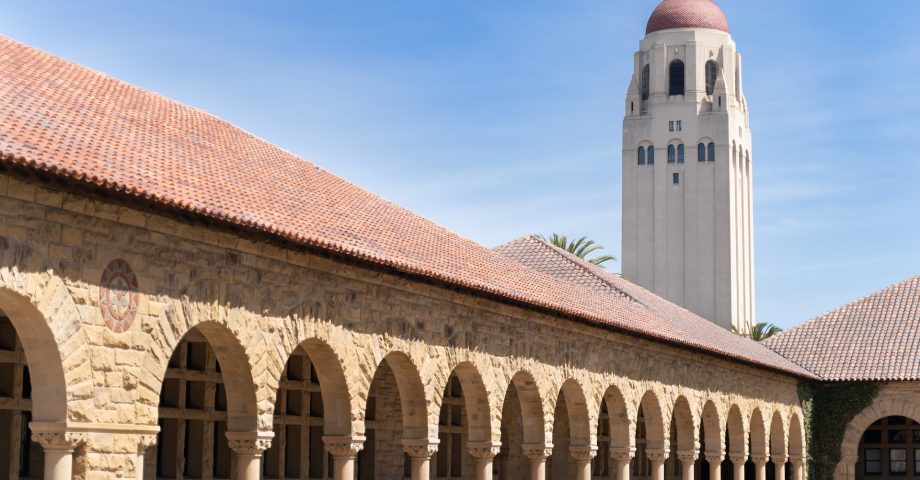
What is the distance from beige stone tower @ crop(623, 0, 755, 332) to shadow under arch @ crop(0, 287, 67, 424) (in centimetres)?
7777

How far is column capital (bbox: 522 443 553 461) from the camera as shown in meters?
25.2

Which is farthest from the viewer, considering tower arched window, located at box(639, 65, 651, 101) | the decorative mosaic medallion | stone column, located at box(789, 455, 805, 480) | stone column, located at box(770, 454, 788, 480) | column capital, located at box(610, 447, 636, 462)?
tower arched window, located at box(639, 65, 651, 101)

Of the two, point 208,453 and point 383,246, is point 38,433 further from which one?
point 383,246

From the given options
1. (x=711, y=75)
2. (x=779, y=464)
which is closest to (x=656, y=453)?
(x=779, y=464)

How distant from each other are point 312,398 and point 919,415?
21.8 metres

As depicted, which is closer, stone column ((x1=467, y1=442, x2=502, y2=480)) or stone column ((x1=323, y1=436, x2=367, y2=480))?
stone column ((x1=323, y1=436, x2=367, y2=480))

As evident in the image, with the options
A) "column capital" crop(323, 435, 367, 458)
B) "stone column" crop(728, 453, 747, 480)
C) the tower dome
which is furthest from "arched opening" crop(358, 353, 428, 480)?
the tower dome

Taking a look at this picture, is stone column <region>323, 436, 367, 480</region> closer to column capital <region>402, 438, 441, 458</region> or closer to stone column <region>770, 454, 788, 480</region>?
column capital <region>402, 438, 441, 458</region>

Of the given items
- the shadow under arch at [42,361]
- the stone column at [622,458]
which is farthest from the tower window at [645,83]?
the shadow under arch at [42,361]

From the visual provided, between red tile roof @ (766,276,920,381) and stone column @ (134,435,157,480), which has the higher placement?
red tile roof @ (766,276,920,381)

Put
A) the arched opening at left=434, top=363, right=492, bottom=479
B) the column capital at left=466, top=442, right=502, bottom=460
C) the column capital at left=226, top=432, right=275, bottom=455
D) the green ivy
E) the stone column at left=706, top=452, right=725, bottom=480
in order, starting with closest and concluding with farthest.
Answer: the column capital at left=226, top=432, right=275, bottom=455, the column capital at left=466, top=442, right=502, bottom=460, the arched opening at left=434, top=363, right=492, bottom=479, the stone column at left=706, top=452, right=725, bottom=480, the green ivy

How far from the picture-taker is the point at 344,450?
1898cm

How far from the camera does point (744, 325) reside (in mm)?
91438

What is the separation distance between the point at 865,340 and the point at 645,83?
51653mm
